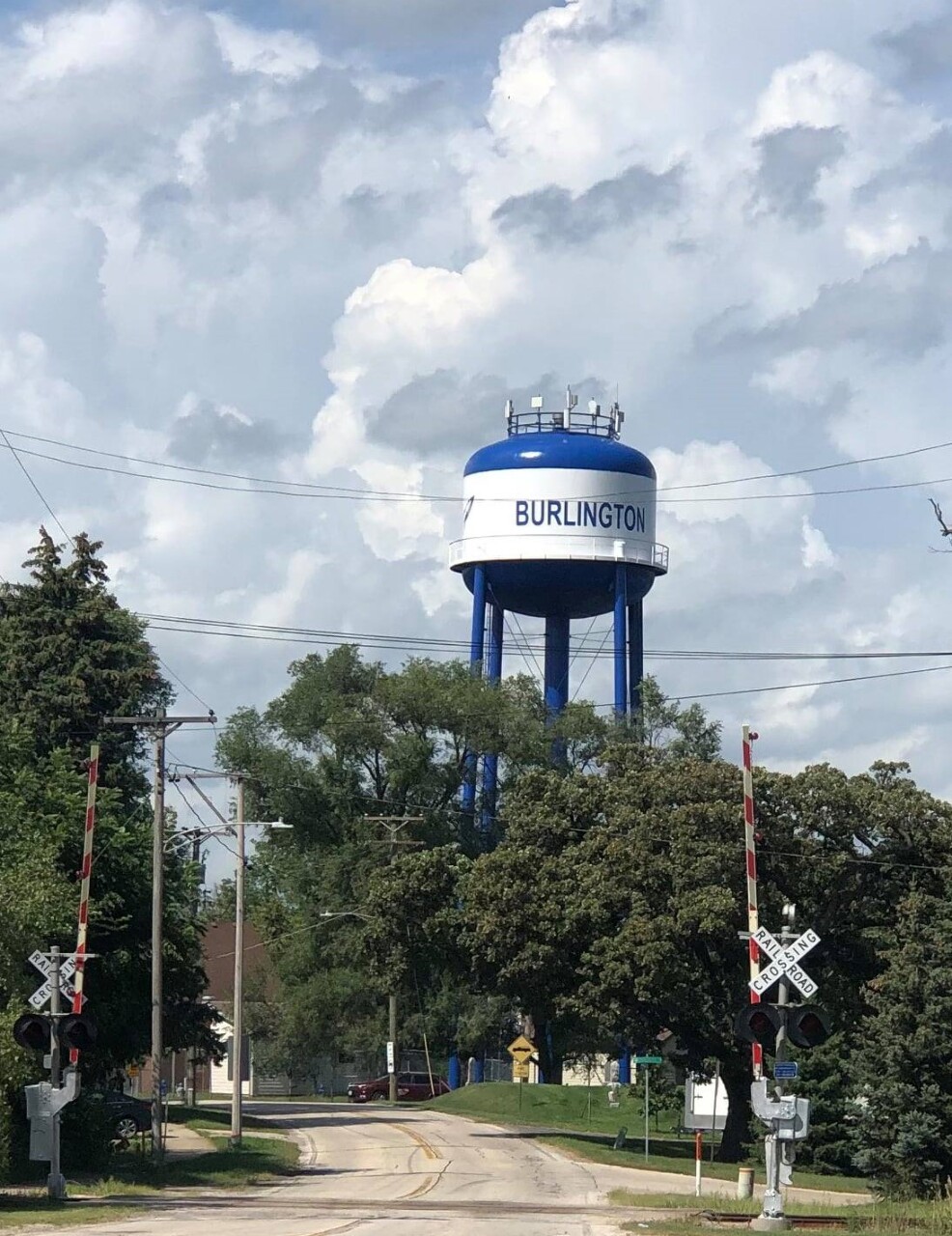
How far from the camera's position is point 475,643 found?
7394cm

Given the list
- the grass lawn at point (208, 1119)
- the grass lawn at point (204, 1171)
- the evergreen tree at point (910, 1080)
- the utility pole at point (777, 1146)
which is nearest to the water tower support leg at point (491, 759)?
the grass lawn at point (208, 1119)

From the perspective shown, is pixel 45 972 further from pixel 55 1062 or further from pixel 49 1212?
pixel 49 1212

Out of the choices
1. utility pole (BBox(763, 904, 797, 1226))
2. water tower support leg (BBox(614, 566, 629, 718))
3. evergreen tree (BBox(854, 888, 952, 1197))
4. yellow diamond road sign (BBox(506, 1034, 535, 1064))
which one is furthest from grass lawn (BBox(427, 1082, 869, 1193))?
utility pole (BBox(763, 904, 797, 1226))

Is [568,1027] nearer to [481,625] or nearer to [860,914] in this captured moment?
[481,625]

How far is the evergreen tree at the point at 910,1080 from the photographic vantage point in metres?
39.0

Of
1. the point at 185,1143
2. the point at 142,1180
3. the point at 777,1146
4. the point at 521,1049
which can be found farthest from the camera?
the point at 521,1049

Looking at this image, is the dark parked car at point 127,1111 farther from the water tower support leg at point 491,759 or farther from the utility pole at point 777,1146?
the water tower support leg at point 491,759

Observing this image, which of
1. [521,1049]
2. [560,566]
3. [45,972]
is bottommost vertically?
[521,1049]

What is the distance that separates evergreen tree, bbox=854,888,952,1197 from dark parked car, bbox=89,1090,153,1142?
16.0 m

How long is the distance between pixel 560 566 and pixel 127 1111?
27044 mm

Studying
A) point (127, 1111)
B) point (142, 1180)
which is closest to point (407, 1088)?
point (127, 1111)

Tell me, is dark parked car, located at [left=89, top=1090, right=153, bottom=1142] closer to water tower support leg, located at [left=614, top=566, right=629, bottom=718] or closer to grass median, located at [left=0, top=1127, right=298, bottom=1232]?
grass median, located at [left=0, top=1127, right=298, bottom=1232]

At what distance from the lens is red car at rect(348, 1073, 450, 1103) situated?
279 feet

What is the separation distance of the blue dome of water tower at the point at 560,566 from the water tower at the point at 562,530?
34 mm
